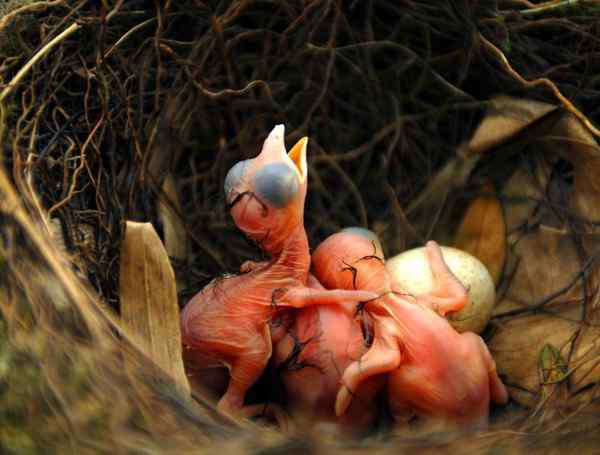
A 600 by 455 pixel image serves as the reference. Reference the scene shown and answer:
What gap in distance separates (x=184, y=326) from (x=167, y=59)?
0.48m

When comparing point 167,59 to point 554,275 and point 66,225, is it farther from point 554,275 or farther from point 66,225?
point 554,275

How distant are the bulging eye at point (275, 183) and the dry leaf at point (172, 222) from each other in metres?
0.29

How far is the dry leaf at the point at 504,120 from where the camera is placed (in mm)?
1398

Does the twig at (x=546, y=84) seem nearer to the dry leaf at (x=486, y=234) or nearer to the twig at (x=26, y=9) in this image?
the dry leaf at (x=486, y=234)

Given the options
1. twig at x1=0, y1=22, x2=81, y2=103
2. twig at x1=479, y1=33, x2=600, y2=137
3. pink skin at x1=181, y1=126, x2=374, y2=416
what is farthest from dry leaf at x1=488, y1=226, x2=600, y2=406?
twig at x1=0, y1=22, x2=81, y2=103

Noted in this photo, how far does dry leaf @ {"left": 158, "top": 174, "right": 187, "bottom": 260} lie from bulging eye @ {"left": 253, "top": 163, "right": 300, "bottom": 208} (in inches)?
11.4

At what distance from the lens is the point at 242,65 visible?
4.69ft

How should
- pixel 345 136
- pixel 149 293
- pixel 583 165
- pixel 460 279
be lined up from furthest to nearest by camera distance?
pixel 345 136
pixel 583 165
pixel 460 279
pixel 149 293

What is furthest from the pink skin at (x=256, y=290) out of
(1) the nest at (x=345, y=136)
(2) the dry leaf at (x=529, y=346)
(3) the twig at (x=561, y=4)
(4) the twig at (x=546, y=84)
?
(3) the twig at (x=561, y=4)

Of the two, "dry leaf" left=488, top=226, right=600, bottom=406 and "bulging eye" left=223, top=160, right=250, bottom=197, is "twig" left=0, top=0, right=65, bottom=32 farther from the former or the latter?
"dry leaf" left=488, top=226, right=600, bottom=406

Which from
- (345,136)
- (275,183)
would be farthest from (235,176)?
(345,136)

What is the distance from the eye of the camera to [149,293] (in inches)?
41.5

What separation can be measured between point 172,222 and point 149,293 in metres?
0.30

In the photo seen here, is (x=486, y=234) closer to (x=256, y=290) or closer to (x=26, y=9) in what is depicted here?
(x=256, y=290)
